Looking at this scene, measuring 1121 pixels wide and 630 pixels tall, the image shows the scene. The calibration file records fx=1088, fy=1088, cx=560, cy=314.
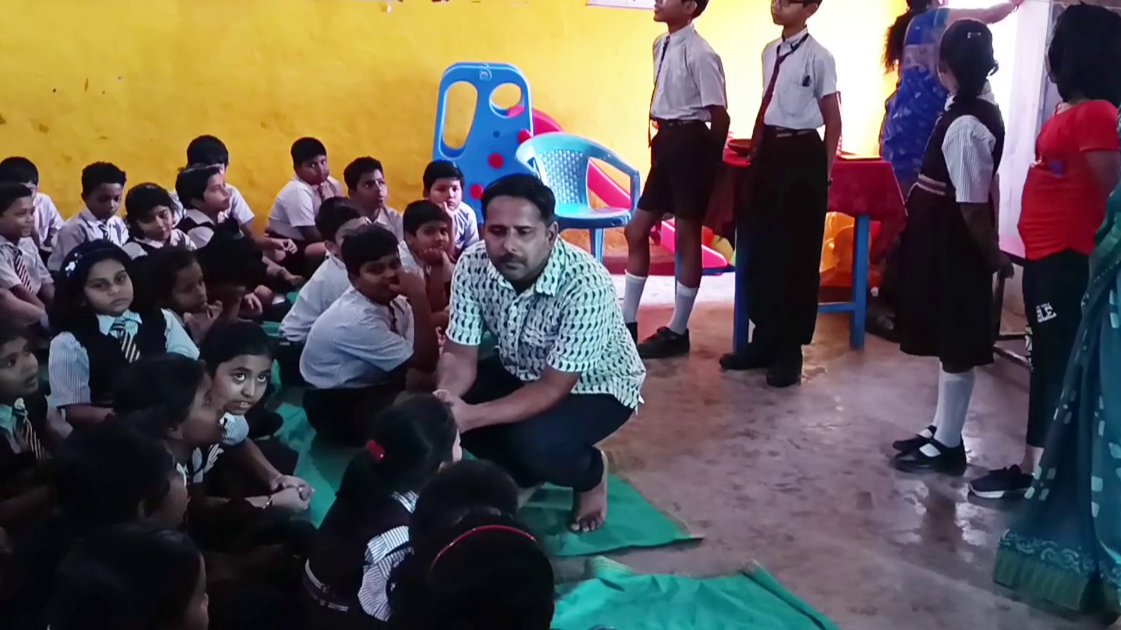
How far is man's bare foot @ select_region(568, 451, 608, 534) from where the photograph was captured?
8.63 ft

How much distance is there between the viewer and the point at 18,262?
3.61 meters

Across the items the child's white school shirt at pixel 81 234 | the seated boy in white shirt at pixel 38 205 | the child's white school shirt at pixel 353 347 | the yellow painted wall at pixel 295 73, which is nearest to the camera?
the child's white school shirt at pixel 353 347

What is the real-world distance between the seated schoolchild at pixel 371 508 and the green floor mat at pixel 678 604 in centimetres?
56

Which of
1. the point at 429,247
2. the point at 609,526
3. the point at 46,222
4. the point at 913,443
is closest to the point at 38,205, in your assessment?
the point at 46,222

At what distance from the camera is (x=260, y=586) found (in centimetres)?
199

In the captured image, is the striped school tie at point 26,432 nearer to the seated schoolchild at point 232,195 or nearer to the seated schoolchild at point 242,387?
the seated schoolchild at point 242,387

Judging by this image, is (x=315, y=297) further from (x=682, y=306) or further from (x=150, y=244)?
(x=682, y=306)

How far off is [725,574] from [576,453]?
1.42 feet

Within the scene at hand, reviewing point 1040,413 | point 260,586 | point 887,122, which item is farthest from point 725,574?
point 887,122

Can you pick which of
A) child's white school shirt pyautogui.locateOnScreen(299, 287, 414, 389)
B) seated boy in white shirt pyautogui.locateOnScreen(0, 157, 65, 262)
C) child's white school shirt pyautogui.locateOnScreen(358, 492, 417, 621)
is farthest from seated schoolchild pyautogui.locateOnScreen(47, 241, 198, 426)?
seated boy in white shirt pyautogui.locateOnScreen(0, 157, 65, 262)

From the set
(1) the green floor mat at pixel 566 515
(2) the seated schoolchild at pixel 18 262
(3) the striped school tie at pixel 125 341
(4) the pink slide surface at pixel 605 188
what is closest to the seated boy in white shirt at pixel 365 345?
(1) the green floor mat at pixel 566 515

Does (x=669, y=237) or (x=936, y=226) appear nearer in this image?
(x=936, y=226)

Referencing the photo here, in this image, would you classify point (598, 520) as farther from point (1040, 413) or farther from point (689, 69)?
point (689, 69)

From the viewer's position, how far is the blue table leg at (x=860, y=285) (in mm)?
4172
